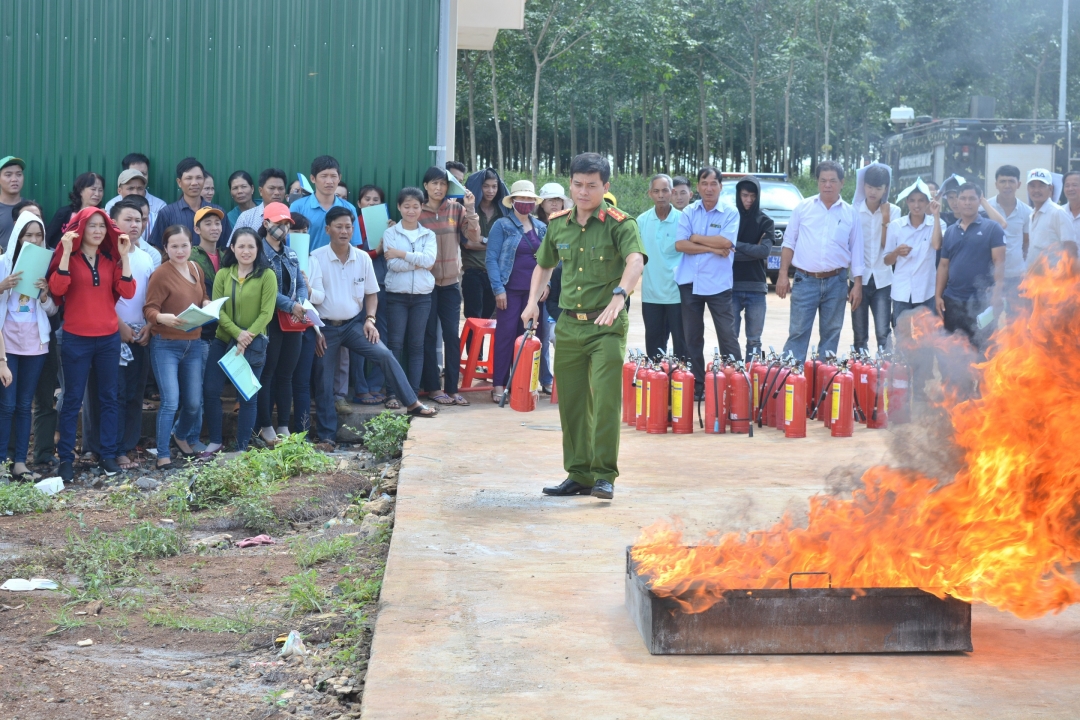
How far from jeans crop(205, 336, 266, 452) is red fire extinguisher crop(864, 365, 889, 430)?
5112 millimetres

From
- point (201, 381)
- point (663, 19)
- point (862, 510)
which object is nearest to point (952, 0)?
point (663, 19)

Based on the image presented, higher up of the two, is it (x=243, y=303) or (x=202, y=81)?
(x=202, y=81)

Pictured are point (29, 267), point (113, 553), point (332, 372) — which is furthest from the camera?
point (332, 372)

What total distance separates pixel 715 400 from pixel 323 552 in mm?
4231

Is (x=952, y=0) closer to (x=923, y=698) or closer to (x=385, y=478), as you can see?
(x=385, y=478)

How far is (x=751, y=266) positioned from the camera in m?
11.2

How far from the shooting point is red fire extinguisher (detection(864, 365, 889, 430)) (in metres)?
10.1

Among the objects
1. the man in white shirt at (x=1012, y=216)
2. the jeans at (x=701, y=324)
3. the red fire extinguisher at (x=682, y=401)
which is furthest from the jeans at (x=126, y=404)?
the man in white shirt at (x=1012, y=216)

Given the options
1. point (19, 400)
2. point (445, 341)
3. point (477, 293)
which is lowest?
point (19, 400)

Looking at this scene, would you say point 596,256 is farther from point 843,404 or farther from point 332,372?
point 332,372

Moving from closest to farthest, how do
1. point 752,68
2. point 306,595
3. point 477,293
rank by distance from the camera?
point 306,595 → point 477,293 → point 752,68

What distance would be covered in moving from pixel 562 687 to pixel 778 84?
39.8 metres

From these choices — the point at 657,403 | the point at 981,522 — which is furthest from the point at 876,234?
the point at 981,522

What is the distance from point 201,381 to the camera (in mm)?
9438
